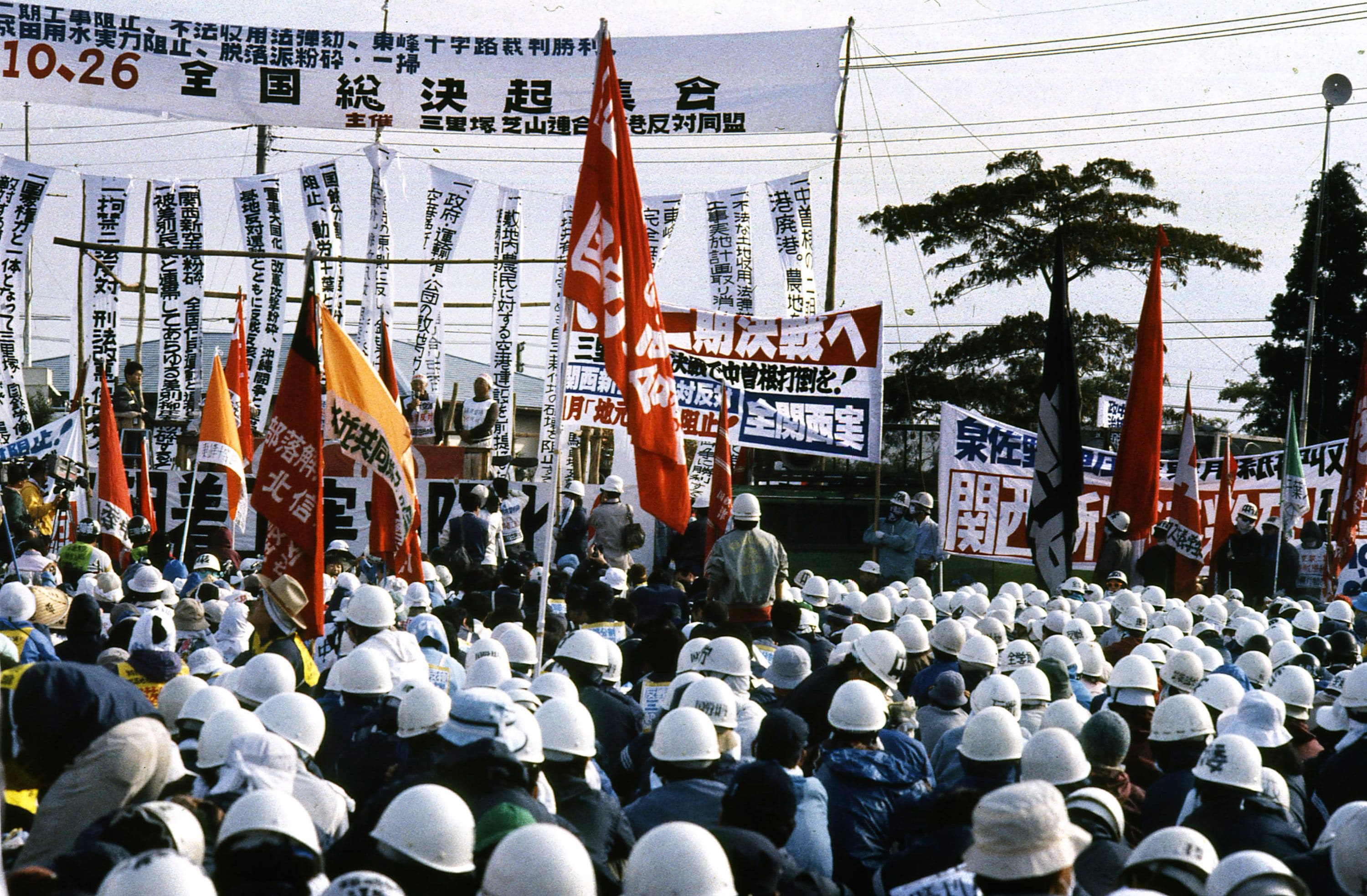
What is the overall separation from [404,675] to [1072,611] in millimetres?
6794

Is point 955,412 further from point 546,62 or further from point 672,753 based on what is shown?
point 672,753

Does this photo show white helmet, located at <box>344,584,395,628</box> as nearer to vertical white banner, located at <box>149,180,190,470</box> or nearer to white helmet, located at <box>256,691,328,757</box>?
white helmet, located at <box>256,691,328,757</box>

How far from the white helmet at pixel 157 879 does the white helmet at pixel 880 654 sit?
15.6ft

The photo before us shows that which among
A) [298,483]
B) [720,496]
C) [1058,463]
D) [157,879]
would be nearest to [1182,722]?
[157,879]

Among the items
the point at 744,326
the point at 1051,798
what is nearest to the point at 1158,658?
the point at 1051,798

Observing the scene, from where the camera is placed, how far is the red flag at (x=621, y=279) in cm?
848

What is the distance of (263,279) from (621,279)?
1342 cm

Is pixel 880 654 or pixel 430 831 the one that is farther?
pixel 880 654

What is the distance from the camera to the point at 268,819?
3793 millimetres

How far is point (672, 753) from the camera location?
5.70 meters

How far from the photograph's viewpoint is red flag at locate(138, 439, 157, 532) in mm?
16547

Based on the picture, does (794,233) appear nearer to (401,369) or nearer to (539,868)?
(539,868)

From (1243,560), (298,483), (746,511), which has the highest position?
(298,483)

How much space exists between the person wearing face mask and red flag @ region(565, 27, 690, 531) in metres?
9.38
